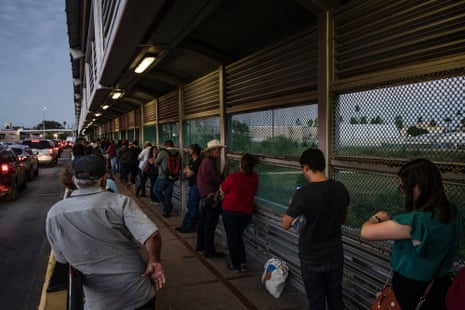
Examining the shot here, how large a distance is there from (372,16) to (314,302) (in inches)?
98.6

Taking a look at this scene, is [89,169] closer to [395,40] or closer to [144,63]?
[395,40]

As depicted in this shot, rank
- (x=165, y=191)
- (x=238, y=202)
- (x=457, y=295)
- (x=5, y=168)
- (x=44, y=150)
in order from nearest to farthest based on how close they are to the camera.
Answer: (x=457, y=295), (x=238, y=202), (x=165, y=191), (x=5, y=168), (x=44, y=150)

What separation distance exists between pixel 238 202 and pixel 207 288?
1.15 meters

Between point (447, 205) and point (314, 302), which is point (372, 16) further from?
point (314, 302)

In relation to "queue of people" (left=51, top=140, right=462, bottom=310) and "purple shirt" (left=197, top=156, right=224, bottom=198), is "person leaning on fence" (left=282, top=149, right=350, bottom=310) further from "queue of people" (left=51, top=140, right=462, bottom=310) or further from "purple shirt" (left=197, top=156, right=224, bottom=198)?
"purple shirt" (left=197, top=156, right=224, bottom=198)

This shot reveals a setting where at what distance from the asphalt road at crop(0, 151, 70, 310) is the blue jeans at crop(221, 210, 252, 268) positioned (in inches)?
98.3

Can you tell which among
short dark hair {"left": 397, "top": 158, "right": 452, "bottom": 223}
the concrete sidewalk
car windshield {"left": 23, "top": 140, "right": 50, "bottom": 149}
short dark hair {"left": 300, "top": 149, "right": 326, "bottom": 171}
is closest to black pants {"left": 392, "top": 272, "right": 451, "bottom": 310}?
short dark hair {"left": 397, "top": 158, "right": 452, "bottom": 223}

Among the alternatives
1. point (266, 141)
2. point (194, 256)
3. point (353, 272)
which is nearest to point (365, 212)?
point (353, 272)

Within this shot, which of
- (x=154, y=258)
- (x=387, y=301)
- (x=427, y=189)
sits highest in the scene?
(x=427, y=189)

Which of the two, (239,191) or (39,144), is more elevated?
(39,144)

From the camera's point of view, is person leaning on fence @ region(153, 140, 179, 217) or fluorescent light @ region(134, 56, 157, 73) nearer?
fluorescent light @ region(134, 56, 157, 73)

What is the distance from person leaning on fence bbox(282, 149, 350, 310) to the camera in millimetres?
3109

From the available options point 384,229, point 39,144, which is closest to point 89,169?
point 384,229

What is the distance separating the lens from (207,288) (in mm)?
4867
